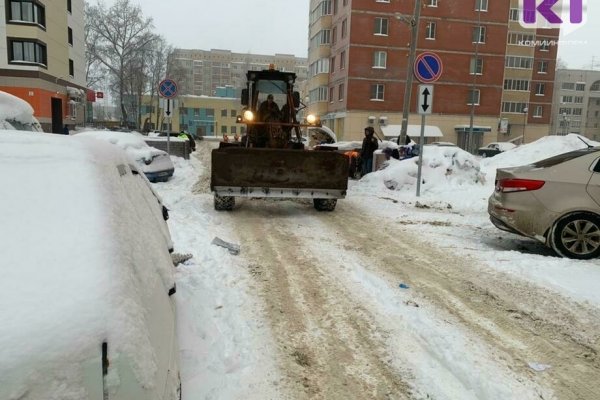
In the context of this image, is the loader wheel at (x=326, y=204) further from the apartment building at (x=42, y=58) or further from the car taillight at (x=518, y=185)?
the apartment building at (x=42, y=58)

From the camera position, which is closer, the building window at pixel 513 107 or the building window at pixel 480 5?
the building window at pixel 480 5

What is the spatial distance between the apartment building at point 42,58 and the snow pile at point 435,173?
108 feet

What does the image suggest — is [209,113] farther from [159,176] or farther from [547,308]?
[547,308]

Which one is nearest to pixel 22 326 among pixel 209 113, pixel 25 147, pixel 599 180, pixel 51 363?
pixel 51 363

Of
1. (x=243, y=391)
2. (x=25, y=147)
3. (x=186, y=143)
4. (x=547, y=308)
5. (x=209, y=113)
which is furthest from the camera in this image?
(x=209, y=113)

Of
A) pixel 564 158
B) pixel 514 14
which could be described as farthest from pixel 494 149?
pixel 564 158

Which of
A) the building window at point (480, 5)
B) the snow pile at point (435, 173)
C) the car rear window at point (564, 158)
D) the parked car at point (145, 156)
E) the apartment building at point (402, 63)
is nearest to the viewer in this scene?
the car rear window at point (564, 158)

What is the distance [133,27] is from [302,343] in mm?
63623

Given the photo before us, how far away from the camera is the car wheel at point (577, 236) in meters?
6.53

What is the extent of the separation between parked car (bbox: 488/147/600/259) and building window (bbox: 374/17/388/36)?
42.9 metres

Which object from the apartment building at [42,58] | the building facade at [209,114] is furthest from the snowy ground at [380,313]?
the building facade at [209,114]

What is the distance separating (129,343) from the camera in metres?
1.87

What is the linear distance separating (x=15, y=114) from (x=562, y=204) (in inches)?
319

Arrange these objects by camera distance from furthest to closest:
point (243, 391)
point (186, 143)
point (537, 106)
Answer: point (537, 106)
point (186, 143)
point (243, 391)
